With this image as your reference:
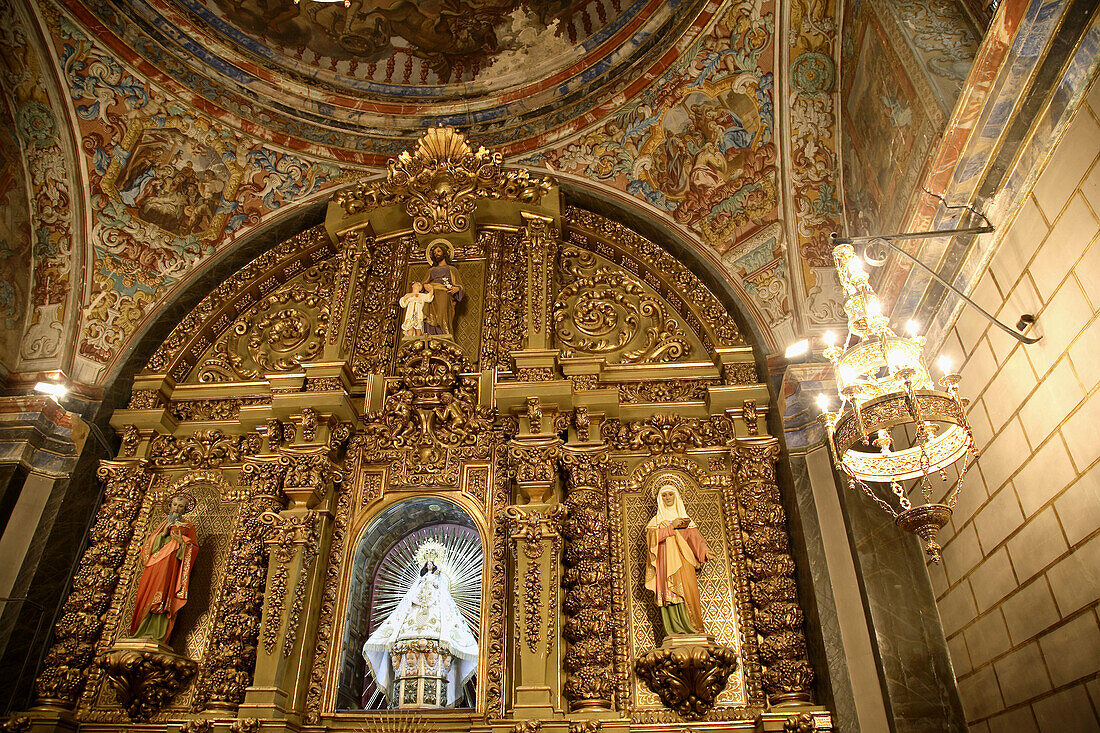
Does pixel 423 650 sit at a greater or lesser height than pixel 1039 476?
lesser

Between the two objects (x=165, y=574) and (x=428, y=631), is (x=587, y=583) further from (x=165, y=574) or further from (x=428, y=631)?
(x=165, y=574)

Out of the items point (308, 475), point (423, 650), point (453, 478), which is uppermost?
point (453, 478)

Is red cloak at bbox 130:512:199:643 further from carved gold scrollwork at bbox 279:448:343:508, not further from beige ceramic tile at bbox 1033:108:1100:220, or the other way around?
beige ceramic tile at bbox 1033:108:1100:220

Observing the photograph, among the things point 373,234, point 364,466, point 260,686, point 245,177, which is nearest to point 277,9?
point 245,177

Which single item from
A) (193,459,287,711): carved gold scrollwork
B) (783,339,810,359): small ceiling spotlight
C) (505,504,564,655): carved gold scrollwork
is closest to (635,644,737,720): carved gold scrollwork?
(505,504,564,655): carved gold scrollwork

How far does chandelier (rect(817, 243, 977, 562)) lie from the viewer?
5.22 meters

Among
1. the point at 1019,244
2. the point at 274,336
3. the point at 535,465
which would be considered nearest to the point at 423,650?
the point at 535,465

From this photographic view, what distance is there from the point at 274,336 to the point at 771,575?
656 cm

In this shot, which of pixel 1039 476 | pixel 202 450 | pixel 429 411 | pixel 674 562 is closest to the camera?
pixel 1039 476

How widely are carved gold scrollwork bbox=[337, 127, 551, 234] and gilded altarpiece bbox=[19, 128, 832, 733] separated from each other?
31 mm

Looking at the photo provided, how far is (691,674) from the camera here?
282 inches

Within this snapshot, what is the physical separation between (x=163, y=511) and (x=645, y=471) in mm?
5326

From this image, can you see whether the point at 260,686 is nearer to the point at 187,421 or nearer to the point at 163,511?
the point at 163,511

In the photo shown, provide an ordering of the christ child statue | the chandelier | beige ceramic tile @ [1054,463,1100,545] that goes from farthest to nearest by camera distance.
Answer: the christ child statue → the chandelier → beige ceramic tile @ [1054,463,1100,545]
